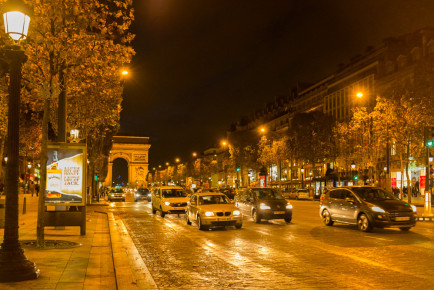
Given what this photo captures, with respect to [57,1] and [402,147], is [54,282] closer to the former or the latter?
[57,1]

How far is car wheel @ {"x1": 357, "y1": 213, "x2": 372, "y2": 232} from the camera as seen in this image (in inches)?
645

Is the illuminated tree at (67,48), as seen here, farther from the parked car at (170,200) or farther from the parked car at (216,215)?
the parked car at (170,200)

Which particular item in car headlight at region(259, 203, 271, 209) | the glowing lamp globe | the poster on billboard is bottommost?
car headlight at region(259, 203, 271, 209)

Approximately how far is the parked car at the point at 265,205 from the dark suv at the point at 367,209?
206 cm

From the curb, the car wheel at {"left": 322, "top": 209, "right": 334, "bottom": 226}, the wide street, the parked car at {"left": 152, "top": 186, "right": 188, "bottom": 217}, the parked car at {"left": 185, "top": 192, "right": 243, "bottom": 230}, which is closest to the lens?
the curb

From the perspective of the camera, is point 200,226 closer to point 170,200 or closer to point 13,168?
point 170,200

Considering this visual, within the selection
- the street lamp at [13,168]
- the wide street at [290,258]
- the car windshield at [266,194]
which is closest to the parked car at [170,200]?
the car windshield at [266,194]

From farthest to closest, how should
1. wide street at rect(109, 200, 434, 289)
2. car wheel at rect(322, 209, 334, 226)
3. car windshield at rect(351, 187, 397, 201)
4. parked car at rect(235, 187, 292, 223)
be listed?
parked car at rect(235, 187, 292, 223), car wheel at rect(322, 209, 334, 226), car windshield at rect(351, 187, 397, 201), wide street at rect(109, 200, 434, 289)

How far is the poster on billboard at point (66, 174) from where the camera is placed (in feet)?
46.9

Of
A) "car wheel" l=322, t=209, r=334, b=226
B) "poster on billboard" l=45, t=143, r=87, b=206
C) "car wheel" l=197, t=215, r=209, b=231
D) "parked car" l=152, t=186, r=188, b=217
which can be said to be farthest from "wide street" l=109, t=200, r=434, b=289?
"parked car" l=152, t=186, r=188, b=217

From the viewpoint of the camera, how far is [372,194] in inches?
691

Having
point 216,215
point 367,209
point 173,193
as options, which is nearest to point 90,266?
point 216,215

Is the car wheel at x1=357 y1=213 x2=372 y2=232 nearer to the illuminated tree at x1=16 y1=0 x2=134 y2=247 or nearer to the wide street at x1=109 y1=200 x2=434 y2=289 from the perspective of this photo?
the wide street at x1=109 y1=200 x2=434 y2=289

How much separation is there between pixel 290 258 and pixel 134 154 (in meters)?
128
